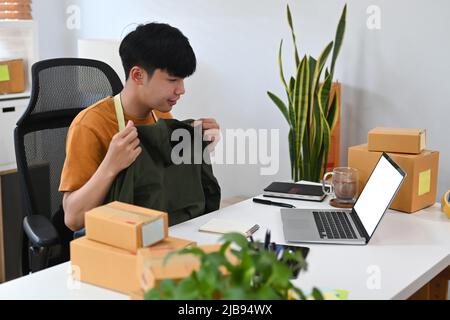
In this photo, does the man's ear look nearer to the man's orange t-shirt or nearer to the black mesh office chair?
the man's orange t-shirt

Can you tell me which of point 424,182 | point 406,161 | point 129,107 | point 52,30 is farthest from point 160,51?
point 52,30

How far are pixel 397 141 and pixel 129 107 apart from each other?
3.14 feet

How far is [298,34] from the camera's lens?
3244 millimetres

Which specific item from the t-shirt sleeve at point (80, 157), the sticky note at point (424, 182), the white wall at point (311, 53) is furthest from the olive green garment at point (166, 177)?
the white wall at point (311, 53)

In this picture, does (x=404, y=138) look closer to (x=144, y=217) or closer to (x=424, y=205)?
(x=424, y=205)

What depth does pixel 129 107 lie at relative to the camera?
7.56 ft

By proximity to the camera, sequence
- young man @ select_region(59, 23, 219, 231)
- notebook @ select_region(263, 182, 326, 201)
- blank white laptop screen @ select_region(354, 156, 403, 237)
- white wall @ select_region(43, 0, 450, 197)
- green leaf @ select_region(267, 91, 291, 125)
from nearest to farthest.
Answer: blank white laptop screen @ select_region(354, 156, 403, 237), young man @ select_region(59, 23, 219, 231), notebook @ select_region(263, 182, 326, 201), white wall @ select_region(43, 0, 450, 197), green leaf @ select_region(267, 91, 291, 125)

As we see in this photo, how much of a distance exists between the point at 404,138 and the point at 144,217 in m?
1.06

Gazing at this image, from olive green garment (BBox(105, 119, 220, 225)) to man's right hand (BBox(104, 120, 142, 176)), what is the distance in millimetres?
25

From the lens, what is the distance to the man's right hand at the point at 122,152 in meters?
1.99

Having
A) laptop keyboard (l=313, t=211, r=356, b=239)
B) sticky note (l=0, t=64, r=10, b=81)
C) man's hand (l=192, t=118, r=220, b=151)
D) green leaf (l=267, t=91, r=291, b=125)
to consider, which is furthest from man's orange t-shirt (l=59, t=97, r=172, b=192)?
sticky note (l=0, t=64, r=10, b=81)

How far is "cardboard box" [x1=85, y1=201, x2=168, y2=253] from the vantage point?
5.00 feet

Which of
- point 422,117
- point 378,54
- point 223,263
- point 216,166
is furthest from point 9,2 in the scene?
point 223,263

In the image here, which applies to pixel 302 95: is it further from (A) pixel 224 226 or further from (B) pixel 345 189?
(A) pixel 224 226
